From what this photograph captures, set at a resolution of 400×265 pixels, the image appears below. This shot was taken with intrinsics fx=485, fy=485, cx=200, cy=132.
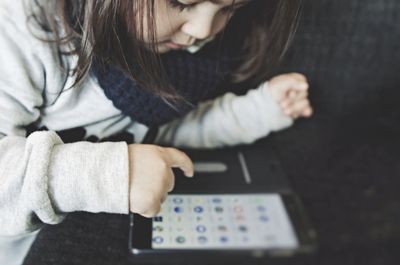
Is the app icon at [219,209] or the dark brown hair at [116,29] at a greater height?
the dark brown hair at [116,29]

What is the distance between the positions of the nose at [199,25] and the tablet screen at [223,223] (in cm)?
13

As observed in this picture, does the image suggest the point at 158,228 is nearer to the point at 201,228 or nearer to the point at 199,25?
the point at 201,228

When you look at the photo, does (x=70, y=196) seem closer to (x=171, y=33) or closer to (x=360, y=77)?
(x=171, y=33)

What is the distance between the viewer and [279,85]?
49cm

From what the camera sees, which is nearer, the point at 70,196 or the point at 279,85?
the point at 70,196

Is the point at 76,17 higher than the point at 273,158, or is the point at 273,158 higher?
the point at 76,17

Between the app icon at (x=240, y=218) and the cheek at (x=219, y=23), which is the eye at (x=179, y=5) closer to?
the cheek at (x=219, y=23)

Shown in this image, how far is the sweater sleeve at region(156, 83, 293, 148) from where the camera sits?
19.0 inches

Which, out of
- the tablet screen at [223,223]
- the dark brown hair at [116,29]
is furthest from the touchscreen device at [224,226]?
the dark brown hair at [116,29]

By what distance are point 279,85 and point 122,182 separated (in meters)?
0.22

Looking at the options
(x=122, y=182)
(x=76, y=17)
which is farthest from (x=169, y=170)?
(x=76, y=17)

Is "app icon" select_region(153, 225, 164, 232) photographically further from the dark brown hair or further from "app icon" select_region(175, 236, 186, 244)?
the dark brown hair

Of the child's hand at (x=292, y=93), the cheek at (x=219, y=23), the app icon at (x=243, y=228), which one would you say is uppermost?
the cheek at (x=219, y=23)

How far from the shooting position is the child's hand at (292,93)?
1.55 ft
